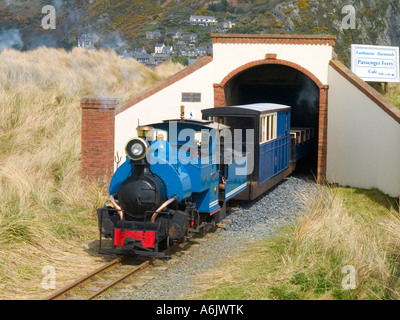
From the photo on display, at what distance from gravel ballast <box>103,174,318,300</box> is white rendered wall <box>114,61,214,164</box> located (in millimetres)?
3460

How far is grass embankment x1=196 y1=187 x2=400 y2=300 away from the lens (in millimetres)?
8164

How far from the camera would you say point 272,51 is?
721 inches

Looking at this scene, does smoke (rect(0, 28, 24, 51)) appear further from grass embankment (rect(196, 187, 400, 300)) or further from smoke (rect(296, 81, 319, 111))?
smoke (rect(296, 81, 319, 111))

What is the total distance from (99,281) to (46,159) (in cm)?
708

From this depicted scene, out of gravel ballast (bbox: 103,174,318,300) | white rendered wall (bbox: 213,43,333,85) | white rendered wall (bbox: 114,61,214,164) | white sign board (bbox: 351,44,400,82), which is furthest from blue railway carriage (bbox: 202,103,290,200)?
white sign board (bbox: 351,44,400,82)

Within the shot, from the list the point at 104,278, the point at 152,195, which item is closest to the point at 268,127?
the point at 152,195

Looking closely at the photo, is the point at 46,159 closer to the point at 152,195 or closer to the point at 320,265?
the point at 152,195

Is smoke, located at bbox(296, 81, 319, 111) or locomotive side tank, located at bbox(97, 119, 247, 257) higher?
smoke, located at bbox(296, 81, 319, 111)

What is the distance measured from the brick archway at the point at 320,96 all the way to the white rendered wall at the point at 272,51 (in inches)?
3.9

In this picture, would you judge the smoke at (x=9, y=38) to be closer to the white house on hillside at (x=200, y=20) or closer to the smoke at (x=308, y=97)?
the smoke at (x=308, y=97)

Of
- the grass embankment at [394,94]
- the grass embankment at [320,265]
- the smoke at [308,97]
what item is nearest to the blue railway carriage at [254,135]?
the grass embankment at [320,265]

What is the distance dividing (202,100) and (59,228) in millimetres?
8219

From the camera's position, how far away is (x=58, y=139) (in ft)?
56.5
